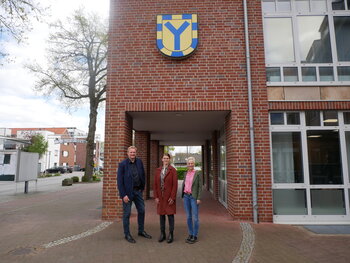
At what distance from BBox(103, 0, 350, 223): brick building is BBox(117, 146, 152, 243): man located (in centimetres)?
146

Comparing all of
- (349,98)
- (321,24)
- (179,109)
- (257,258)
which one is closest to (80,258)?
(257,258)

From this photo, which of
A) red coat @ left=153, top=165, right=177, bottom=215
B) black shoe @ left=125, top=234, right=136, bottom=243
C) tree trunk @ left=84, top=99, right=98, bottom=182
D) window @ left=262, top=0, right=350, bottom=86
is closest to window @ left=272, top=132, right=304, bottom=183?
window @ left=262, top=0, right=350, bottom=86

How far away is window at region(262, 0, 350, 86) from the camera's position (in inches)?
262

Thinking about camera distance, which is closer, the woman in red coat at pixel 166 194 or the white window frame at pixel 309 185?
the woman in red coat at pixel 166 194

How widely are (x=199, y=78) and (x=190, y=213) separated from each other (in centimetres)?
350

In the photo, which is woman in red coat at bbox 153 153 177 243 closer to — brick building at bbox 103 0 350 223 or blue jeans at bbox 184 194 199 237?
blue jeans at bbox 184 194 199 237

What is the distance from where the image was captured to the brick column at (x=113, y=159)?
645 centimetres

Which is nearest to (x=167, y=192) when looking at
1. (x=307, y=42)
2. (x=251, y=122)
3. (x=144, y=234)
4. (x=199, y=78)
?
(x=144, y=234)

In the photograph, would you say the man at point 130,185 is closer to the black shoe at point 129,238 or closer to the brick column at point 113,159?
the black shoe at point 129,238

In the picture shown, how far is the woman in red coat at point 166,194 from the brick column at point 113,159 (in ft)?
6.43

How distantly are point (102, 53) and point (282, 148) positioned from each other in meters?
20.6

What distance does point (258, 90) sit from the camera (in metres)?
6.60

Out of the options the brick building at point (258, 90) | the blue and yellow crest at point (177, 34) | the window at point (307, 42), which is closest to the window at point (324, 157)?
the brick building at point (258, 90)

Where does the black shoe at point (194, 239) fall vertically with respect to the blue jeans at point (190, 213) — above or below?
below
